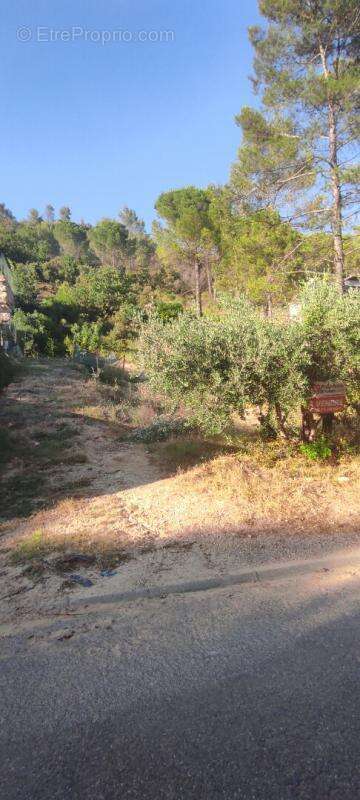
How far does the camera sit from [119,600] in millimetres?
3410

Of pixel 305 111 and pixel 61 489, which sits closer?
pixel 61 489

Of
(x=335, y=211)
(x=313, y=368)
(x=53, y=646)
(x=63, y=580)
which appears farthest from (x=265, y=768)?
(x=335, y=211)

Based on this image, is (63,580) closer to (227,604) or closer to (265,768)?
(227,604)

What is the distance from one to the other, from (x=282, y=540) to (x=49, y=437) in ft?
17.7

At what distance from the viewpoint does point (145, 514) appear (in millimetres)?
5000

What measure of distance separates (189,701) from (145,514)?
269 cm

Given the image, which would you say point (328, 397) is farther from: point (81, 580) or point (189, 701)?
point (189, 701)

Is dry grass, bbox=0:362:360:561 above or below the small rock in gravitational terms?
above

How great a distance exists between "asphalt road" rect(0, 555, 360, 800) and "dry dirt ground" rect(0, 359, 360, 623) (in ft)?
1.46

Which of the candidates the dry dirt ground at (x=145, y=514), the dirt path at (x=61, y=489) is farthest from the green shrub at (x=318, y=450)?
the dirt path at (x=61, y=489)

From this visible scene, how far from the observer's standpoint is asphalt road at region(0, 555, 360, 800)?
1.94 meters

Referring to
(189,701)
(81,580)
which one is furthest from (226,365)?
(189,701)

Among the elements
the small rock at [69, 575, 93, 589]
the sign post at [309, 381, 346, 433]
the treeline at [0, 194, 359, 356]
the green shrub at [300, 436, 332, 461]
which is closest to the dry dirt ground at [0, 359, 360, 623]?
the small rock at [69, 575, 93, 589]

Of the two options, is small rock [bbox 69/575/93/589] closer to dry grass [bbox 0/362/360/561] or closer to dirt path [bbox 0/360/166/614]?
dirt path [bbox 0/360/166/614]
